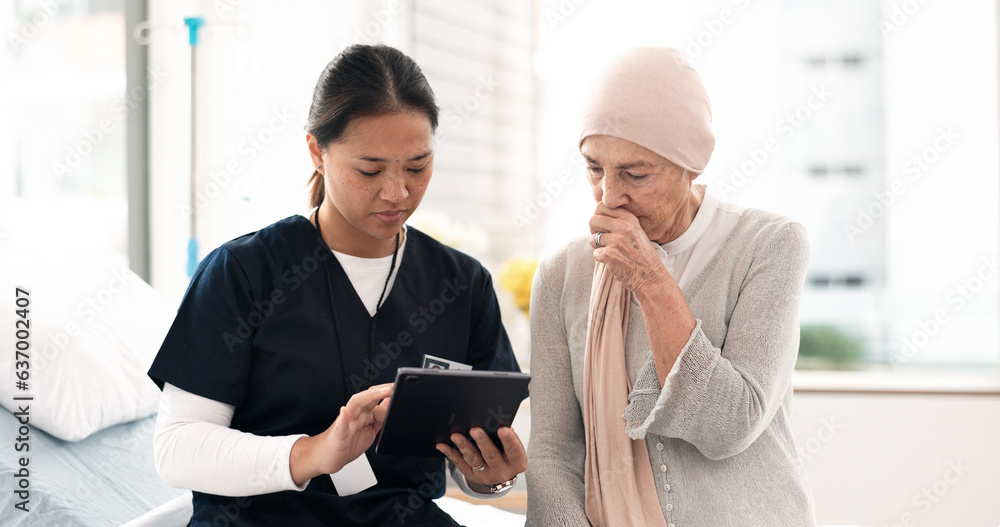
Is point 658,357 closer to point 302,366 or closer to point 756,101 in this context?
point 302,366

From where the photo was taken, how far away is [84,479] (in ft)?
4.94

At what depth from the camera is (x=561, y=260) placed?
5.19 feet

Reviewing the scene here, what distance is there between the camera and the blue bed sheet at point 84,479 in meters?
1.39

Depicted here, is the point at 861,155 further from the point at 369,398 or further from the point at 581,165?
the point at 369,398

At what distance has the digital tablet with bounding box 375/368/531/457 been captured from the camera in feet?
3.66

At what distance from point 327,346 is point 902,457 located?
6.99 ft

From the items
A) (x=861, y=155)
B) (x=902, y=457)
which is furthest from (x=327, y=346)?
(x=861, y=155)

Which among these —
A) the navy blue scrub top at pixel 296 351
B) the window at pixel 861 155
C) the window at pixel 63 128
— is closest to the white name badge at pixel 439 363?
the navy blue scrub top at pixel 296 351

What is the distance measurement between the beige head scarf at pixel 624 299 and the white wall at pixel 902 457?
1.46 metres

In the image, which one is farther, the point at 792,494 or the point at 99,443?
the point at 99,443

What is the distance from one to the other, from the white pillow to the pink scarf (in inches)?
37.9

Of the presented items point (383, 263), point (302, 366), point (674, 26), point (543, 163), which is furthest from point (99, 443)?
point (674, 26)

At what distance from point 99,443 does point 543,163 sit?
2.08 meters

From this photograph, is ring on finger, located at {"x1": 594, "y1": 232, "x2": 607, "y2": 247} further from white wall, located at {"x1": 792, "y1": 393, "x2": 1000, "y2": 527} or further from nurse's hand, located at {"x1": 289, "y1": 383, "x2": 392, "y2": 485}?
white wall, located at {"x1": 792, "y1": 393, "x2": 1000, "y2": 527}
